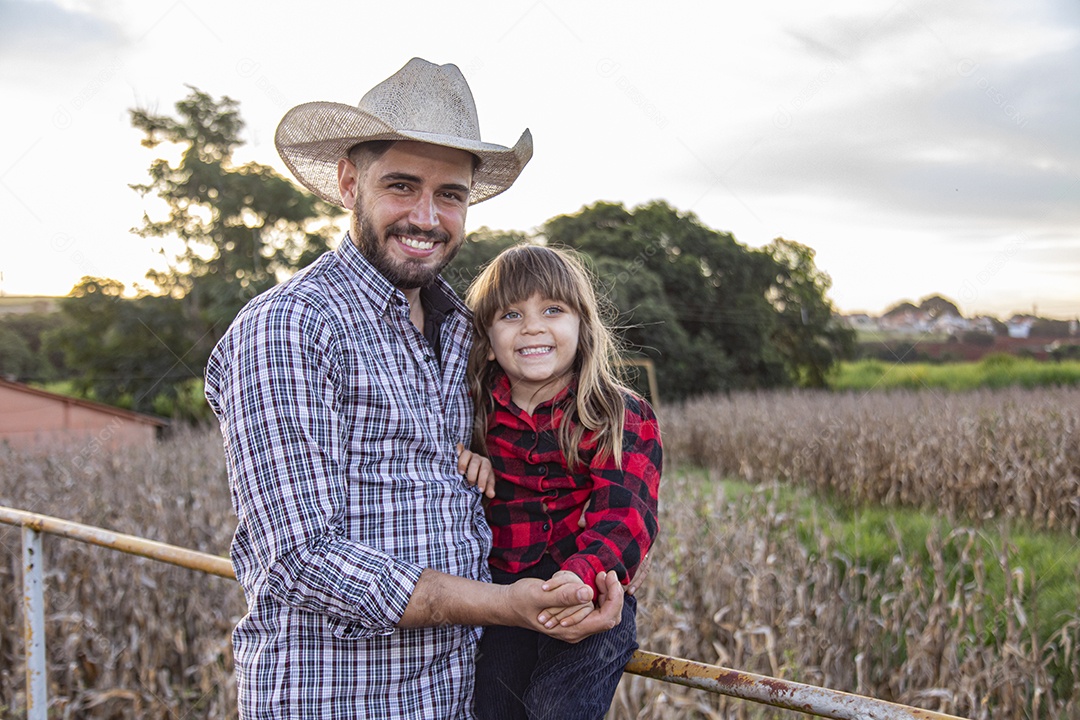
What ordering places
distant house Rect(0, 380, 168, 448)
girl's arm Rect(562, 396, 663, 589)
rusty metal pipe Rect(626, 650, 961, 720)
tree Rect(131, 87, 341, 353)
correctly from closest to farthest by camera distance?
rusty metal pipe Rect(626, 650, 961, 720) → girl's arm Rect(562, 396, 663, 589) → distant house Rect(0, 380, 168, 448) → tree Rect(131, 87, 341, 353)

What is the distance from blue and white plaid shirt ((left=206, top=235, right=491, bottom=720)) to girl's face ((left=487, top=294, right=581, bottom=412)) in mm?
163

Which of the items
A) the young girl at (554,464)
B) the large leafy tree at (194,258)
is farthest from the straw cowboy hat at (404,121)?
the large leafy tree at (194,258)

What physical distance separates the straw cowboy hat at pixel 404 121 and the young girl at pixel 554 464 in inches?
11.0

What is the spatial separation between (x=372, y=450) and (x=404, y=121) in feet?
2.23

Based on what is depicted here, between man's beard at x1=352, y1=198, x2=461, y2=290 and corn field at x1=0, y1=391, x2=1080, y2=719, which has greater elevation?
man's beard at x1=352, y1=198, x2=461, y2=290

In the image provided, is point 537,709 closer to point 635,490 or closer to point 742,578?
point 635,490

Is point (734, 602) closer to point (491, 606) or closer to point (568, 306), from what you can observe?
point (568, 306)

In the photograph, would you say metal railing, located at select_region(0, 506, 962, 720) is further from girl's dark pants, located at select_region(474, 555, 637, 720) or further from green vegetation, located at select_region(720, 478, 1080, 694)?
green vegetation, located at select_region(720, 478, 1080, 694)

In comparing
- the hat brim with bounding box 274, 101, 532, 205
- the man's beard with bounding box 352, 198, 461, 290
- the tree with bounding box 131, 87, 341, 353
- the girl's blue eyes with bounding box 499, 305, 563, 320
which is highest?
the tree with bounding box 131, 87, 341, 353

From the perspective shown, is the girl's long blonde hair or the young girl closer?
the young girl

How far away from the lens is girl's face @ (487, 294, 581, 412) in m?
1.74

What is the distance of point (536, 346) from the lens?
1750 millimetres

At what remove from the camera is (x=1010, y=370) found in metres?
16.8

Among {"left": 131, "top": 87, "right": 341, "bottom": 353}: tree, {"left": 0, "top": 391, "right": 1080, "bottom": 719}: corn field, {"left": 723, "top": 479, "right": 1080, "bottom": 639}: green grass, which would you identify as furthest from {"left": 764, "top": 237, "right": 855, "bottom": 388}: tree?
{"left": 723, "top": 479, "right": 1080, "bottom": 639}: green grass
